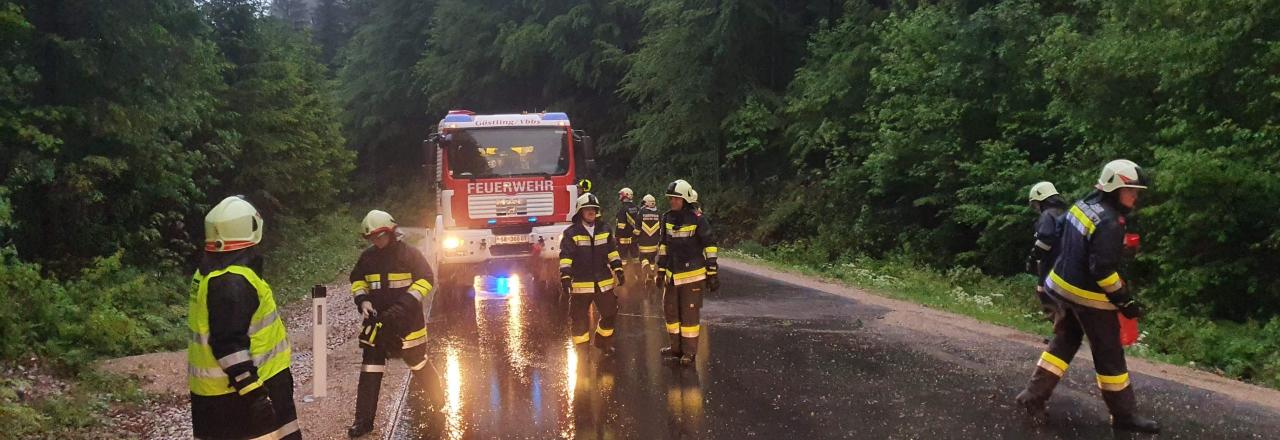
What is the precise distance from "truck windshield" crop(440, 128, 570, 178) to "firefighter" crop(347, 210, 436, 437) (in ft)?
26.7

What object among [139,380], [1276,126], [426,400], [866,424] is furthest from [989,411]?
[139,380]

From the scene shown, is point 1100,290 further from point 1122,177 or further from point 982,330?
point 982,330

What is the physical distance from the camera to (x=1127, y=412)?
598 centimetres

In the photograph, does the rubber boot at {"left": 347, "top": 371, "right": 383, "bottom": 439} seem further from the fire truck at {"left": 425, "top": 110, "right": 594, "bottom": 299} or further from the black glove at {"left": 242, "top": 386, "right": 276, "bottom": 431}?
the fire truck at {"left": 425, "top": 110, "right": 594, "bottom": 299}

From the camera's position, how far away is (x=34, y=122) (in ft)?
38.5

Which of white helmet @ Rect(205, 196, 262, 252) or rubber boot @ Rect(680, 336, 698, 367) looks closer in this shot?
white helmet @ Rect(205, 196, 262, 252)

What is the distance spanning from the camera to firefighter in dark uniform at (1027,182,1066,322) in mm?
6555

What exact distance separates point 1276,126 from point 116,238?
1508 centimetres

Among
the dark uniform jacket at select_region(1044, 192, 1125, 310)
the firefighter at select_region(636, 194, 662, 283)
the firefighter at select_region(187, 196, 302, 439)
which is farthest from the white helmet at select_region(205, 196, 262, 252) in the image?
the firefighter at select_region(636, 194, 662, 283)

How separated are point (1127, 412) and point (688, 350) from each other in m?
3.79

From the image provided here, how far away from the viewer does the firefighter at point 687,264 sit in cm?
852

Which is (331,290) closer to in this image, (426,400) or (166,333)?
(166,333)

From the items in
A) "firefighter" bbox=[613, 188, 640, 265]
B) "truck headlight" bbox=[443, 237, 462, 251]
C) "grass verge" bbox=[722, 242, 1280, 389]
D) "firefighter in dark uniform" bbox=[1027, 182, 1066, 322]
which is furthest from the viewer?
"truck headlight" bbox=[443, 237, 462, 251]

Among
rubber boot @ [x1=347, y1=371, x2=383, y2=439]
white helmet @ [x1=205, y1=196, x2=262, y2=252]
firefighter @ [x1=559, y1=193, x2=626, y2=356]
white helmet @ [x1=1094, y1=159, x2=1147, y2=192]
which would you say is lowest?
rubber boot @ [x1=347, y1=371, x2=383, y2=439]
